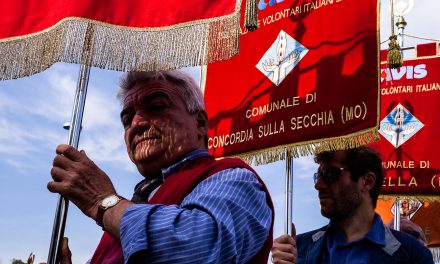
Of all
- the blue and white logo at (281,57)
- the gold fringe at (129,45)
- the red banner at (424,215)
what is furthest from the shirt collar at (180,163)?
the red banner at (424,215)

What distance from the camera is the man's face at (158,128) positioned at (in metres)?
2.03

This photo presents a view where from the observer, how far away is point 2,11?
214 cm

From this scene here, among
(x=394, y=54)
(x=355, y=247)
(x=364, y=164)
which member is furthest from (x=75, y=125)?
(x=394, y=54)

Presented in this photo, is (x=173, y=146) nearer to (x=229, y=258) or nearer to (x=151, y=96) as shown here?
(x=151, y=96)

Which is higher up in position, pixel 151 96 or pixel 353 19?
pixel 353 19

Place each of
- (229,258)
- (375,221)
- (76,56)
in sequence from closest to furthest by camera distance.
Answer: (229,258) < (76,56) < (375,221)

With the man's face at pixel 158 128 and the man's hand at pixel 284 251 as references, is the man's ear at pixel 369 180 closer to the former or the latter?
the man's hand at pixel 284 251

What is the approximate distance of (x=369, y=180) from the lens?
10.2ft

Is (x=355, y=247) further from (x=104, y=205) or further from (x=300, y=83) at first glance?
(x=104, y=205)

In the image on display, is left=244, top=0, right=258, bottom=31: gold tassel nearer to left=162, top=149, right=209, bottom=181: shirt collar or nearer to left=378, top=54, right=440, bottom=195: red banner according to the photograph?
left=162, top=149, right=209, bottom=181: shirt collar

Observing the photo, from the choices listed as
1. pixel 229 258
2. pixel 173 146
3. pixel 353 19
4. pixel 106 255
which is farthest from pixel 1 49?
pixel 353 19

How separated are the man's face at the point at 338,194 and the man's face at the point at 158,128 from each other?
1.12 metres

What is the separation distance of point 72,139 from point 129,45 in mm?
396

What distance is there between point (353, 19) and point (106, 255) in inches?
88.8
